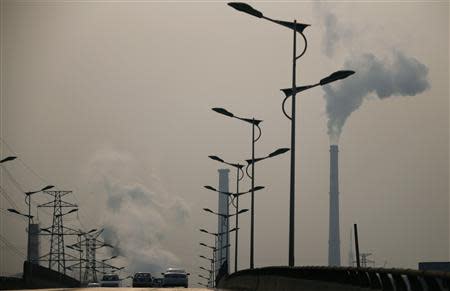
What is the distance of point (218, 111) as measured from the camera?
70.9 metres

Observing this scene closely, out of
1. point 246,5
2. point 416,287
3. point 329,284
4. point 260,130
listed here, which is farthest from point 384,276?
point 260,130

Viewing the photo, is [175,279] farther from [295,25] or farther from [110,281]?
[295,25]

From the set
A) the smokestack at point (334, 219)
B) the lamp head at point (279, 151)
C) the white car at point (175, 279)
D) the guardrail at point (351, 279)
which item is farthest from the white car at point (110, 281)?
the smokestack at point (334, 219)

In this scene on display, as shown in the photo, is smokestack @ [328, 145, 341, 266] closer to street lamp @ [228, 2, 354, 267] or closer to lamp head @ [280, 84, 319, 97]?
lamp head @ [280, 84, 319, 97]

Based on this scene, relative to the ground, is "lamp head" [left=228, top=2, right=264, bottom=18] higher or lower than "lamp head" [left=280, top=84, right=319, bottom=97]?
higher

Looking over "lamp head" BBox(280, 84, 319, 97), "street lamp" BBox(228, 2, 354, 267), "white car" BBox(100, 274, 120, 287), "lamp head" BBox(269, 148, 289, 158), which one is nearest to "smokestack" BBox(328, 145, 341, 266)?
"white car" BBox(100, 274, 120, 287)

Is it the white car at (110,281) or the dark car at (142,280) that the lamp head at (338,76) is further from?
the white car at (110,281)

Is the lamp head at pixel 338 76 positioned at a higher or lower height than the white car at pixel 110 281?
higher

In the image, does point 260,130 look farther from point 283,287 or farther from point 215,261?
point 215,261

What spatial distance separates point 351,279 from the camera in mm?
22906

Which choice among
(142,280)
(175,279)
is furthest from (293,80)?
(142,280)

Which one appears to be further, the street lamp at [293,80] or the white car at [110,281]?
the white car at [110,281]

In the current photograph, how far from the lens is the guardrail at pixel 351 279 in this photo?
16.6m

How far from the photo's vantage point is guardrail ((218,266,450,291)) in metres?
16.6
